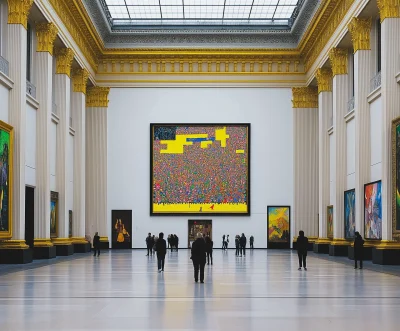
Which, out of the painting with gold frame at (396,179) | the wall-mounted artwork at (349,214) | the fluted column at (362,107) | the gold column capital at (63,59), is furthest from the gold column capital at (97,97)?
the painting with gold frame at (396,179)

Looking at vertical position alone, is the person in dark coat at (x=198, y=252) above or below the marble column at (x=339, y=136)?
below

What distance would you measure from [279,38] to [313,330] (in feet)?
119

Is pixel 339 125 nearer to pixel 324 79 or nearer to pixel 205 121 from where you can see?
pixel 324 79

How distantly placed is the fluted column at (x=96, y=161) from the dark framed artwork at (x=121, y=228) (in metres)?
0.63

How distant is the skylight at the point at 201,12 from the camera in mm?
41219

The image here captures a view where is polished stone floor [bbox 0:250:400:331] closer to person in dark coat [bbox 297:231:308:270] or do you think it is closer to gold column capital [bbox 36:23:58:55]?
person in dark coat [bbox 297:231:308:270]

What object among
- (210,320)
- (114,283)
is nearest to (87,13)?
(114,283)

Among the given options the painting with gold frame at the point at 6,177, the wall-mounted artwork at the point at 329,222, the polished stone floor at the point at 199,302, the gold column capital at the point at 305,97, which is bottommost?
the polished stone floor at the point at 199,302

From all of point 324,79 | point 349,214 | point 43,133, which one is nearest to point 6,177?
point 43,133

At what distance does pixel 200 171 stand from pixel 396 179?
21.5m

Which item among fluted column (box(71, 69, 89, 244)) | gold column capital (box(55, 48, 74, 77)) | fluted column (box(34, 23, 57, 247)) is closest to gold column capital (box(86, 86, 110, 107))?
fluted column (box(71, 69, 89, 244))

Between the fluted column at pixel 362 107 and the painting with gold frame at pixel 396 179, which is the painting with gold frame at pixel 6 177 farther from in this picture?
the fluted column at pixel 362 107

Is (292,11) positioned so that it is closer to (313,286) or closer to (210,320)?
(313,286)

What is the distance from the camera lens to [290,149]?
4503 cm
